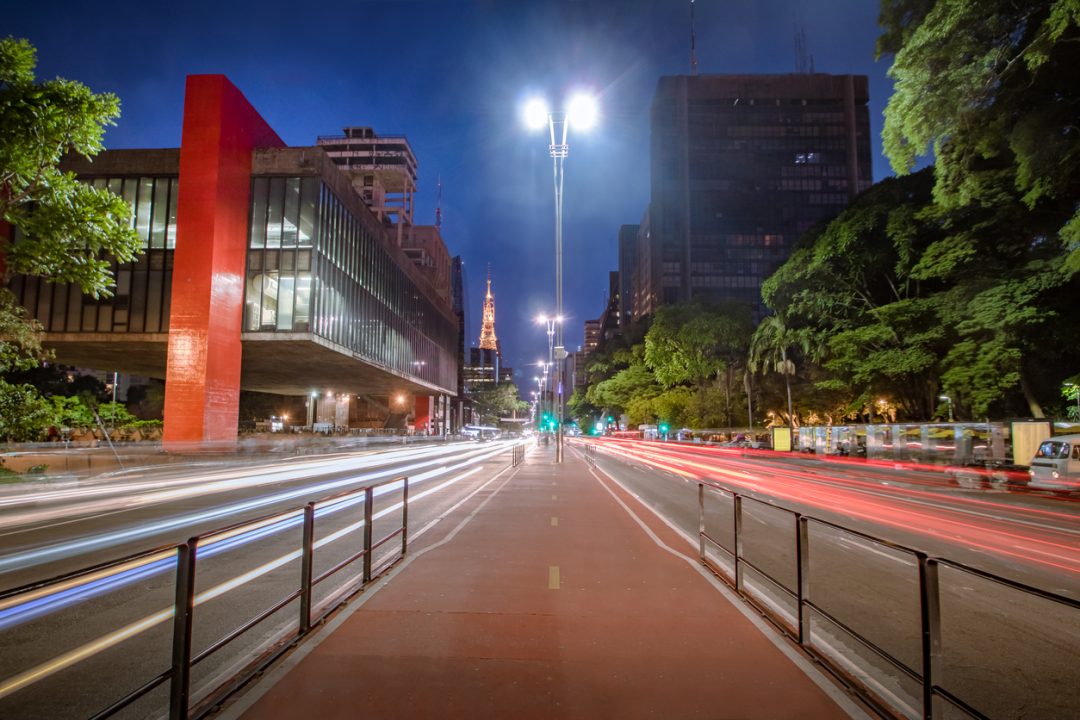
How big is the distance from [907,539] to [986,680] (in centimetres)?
715

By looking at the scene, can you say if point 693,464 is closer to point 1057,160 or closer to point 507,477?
point 507,477

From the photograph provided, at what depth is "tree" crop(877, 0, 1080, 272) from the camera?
65.0ft

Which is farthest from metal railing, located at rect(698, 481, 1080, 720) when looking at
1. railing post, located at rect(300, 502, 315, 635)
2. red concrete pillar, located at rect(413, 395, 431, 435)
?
red concrete pillar, located at rect(413, 395, 431, 435)

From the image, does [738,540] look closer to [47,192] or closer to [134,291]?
[47,192]

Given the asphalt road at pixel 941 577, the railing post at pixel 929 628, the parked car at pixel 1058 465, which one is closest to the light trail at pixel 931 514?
the asphalt road at pixel 941 577

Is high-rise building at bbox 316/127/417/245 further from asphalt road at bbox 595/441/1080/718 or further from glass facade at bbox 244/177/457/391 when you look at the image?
asphalt road at bbox 595/441/1080/718

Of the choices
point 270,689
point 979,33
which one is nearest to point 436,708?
point 270,689

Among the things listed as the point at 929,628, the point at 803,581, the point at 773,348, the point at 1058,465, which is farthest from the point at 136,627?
the point at 773,348

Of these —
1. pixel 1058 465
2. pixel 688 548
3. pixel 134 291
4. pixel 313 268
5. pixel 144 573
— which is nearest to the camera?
pixel 144 573

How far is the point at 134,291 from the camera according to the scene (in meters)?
36.9

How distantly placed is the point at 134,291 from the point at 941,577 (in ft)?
136

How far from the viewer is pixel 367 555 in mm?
7414

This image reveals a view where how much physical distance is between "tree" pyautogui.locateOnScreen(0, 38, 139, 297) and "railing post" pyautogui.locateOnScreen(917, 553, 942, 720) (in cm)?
1850

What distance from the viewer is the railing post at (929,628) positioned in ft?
11.7
